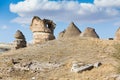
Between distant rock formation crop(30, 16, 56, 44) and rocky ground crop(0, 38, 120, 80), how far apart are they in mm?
9454

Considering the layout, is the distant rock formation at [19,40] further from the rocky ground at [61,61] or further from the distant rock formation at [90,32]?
the rocky ground at [61,61]

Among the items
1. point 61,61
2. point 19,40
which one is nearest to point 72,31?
point 19,40

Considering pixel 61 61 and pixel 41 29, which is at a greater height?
pixel 41 29

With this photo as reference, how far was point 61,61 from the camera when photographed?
23844 millimetres

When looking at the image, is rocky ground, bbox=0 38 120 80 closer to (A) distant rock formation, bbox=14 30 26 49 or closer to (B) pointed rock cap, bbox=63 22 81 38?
(B) pointed rock cap, bbox=63 22 81 38

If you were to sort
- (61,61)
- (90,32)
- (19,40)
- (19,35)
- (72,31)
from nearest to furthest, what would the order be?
(61,61), (90,32), (19,40), (72,31), (19,35)

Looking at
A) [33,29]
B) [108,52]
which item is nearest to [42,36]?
[33,29]

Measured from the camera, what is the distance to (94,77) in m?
20.0

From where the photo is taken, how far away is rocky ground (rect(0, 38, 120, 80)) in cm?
2081

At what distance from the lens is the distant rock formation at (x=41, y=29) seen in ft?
125

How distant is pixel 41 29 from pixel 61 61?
49.2 ft

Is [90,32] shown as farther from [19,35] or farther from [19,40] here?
[19,35]

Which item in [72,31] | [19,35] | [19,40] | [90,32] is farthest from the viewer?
[19,35]

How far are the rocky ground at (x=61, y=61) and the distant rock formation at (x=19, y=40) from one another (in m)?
9.81
